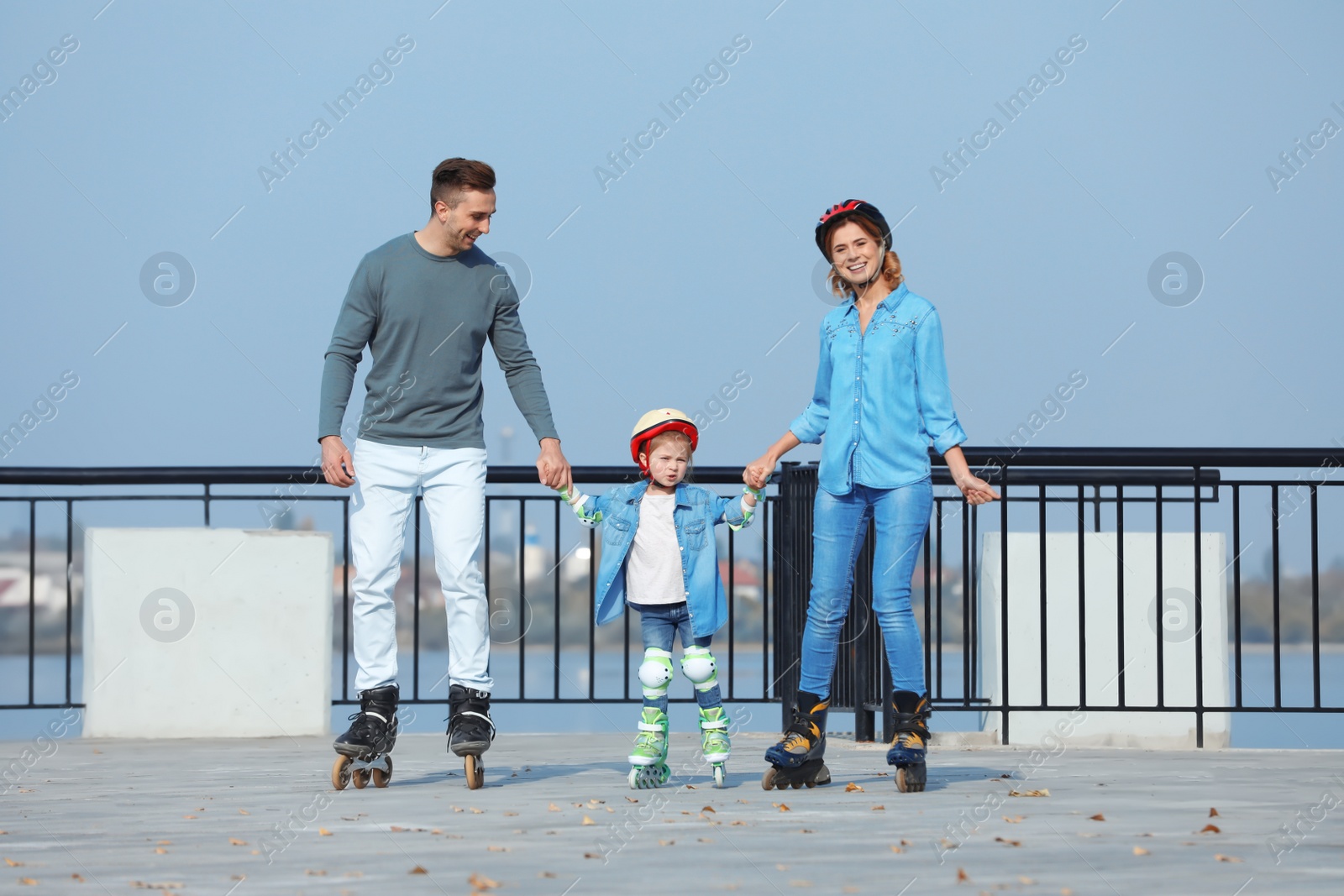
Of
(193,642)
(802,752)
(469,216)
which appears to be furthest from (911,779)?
(193,642)

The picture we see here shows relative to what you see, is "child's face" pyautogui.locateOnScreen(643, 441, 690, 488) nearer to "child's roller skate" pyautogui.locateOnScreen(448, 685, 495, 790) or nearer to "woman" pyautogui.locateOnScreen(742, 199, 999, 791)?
"woman" pyautogui.locateOnScreen(742, 199, 999, 791)

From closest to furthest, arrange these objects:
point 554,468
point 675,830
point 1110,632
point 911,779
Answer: point 675,830 < point 911,779 < point 554,468 < point 1110,632

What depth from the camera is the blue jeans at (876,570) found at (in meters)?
4.16

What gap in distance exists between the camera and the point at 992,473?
6.21 metres

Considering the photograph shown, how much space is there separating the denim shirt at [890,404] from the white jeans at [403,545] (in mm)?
1096

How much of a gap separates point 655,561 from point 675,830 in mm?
1129

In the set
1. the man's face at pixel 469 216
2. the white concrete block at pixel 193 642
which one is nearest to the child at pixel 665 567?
the man's face at pixel 469 216

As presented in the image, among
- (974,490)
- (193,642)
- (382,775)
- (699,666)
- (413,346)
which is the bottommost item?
(382,775)

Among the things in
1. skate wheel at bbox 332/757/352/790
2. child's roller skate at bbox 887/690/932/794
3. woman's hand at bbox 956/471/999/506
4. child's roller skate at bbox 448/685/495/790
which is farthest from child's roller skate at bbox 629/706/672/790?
woman's hand at bbox 956/471/999/506

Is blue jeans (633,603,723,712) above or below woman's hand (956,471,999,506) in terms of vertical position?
below

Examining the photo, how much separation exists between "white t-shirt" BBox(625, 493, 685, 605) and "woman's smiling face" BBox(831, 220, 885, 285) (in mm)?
911

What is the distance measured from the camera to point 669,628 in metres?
4.41

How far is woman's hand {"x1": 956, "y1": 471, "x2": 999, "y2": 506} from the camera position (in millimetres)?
4086

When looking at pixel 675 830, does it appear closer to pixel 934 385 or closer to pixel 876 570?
pixel 876 570
